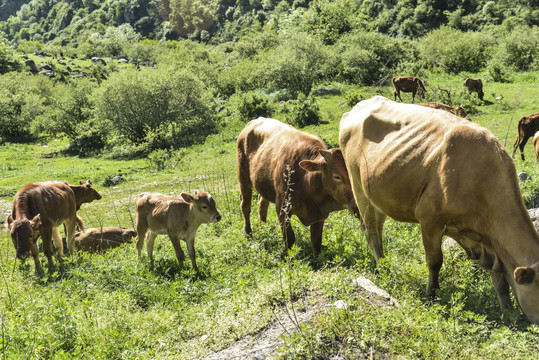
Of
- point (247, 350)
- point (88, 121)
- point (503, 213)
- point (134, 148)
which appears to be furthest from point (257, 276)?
point (88, 121)

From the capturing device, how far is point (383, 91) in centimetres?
3152

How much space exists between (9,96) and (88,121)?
1261cm

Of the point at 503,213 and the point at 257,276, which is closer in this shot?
the point at 503,213

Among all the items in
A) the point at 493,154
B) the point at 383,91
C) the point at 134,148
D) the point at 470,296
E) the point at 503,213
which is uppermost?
the point at 493,154

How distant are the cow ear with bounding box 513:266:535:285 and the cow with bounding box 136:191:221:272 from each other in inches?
206

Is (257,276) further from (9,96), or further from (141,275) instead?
(9,96)

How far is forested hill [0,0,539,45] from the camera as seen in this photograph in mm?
64500

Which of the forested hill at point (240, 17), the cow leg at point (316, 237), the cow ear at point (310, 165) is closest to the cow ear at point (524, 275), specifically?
the cow ear at point (310, 165)

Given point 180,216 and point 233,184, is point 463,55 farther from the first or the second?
point 180,216

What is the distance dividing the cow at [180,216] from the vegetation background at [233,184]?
0.45 metres

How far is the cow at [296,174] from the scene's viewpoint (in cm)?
651

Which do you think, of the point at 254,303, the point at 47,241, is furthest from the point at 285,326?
the point at 47,241

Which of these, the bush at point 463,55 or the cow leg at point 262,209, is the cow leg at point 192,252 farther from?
the bush at point 463,55

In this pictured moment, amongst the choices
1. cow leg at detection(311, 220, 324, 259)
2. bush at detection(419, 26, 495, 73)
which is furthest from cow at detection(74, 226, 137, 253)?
bush at detection(419, 26, 495, 73)
